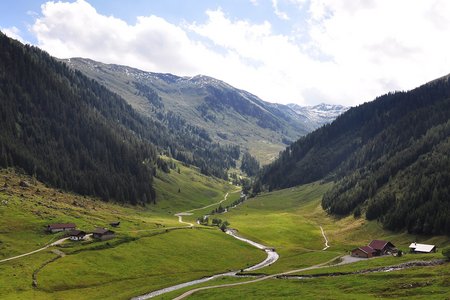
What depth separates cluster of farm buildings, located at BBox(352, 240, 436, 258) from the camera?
379ft

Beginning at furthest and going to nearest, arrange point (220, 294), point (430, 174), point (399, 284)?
point (430, 174) < point (220, 294) < point (399, 284)

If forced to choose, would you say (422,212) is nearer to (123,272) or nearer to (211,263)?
(211,263)

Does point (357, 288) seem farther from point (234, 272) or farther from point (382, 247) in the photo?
point (382, 247)

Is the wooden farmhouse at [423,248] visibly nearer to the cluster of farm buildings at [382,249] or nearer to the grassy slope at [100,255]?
the cluster of farm buildings at [382,249]

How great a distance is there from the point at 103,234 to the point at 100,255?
14.9 m

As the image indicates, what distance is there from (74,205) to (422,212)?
14108 cm

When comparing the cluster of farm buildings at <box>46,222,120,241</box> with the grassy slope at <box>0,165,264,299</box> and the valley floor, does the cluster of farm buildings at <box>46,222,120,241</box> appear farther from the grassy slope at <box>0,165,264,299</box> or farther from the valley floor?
the valley floor

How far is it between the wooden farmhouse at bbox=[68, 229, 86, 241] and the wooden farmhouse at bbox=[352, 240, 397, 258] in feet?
270

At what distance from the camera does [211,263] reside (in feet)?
433

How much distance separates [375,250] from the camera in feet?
394

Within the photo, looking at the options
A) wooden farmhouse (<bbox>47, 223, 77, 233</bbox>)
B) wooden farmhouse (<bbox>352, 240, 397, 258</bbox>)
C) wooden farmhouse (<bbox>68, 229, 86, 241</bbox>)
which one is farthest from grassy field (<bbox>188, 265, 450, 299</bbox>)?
wooden farmhouse (<bbox>47, 223, 77, 233</bbox>)

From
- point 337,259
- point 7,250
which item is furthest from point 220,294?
point 7,250

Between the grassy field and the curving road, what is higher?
the grassy field

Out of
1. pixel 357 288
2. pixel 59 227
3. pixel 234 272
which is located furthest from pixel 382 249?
pixel 59 227
